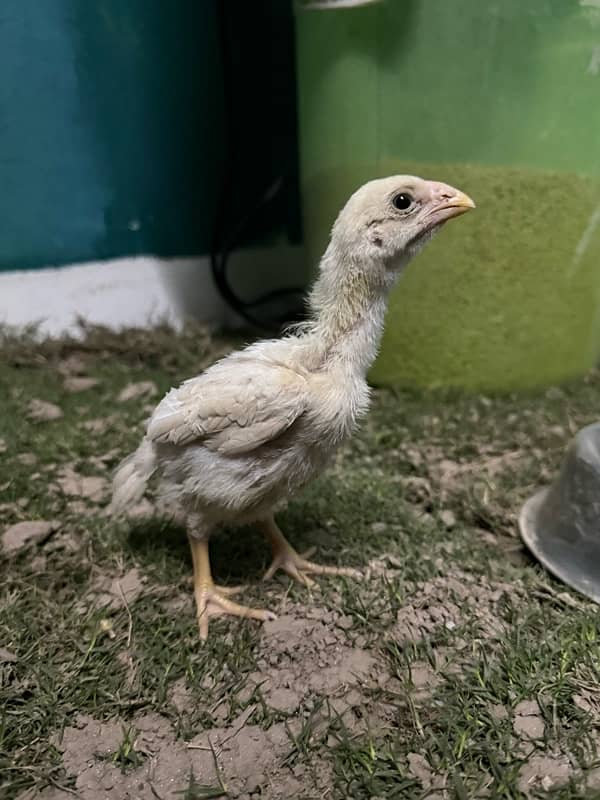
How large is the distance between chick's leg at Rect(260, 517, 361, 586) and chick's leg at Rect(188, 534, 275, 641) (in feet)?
0.33

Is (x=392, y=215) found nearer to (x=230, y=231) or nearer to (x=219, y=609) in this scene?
(x=219, y=609)

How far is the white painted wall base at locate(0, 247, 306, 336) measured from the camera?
2212 mm

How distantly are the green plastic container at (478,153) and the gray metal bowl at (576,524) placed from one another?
629 mm

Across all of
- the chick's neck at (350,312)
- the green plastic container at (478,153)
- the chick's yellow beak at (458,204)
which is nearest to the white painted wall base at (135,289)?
the green plastic container at (478,153)

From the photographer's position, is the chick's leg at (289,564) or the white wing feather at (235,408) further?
the chick's leg at (289,564)

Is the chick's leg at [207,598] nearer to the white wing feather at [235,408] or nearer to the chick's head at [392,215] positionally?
the white wing feather at [235,408]

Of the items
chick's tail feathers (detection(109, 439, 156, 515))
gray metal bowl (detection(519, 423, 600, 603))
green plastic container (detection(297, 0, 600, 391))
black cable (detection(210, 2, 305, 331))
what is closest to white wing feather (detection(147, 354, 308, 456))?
chick's tail feathers (detection(109, 439, 156, 515))

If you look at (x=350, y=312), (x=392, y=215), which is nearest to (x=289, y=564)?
(x=350, y=312)

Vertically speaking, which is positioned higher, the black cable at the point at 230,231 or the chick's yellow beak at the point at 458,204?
the chick's yellow beak at the point at 458,204

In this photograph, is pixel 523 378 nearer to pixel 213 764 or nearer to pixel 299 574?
pixel 299 574

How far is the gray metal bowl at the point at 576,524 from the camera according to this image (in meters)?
1.20

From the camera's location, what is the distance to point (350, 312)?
1045 millimetres

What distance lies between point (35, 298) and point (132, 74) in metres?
0.80

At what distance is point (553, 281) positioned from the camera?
185 cm
